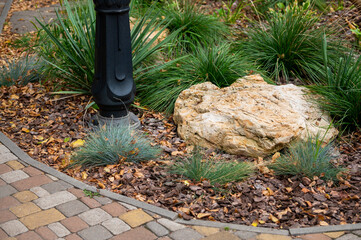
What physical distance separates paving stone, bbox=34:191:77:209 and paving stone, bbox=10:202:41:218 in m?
0.05

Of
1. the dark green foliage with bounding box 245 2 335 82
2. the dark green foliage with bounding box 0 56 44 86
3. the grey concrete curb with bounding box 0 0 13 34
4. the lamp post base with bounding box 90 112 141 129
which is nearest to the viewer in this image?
the lamp post base with bounding box 90 112 141 129

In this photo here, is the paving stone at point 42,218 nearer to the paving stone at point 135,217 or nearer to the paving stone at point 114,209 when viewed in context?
the paving stone at point 114,209

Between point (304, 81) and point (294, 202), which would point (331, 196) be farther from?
point (304, 81)

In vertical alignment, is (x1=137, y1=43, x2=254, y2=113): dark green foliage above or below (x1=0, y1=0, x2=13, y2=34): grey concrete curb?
below

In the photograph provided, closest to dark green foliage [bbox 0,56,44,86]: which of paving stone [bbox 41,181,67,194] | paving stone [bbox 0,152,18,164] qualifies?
paving stone [bbox 0,152,18,164]

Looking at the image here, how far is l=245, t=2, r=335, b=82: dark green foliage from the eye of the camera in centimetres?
561

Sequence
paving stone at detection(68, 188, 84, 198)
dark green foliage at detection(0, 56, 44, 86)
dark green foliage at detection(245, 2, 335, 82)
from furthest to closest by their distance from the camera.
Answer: dark green foliage at detection(0, 56, 44, 86) → dark green foliage at detection(245, 2, 335, 82) → paving stone at detection(68, 188, 84, 198)

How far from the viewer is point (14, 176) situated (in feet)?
13.2

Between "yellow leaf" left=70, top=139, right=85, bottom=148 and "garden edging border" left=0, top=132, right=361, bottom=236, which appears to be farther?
"yellow leaf" left=70, top=139, right=85, bottom=148

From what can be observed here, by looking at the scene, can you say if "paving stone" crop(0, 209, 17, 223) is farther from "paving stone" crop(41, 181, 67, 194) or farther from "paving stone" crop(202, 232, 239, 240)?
"paving stone" crop(202, 232, 239, 240)

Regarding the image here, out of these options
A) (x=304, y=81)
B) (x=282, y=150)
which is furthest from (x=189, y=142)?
(x=304, y=81)

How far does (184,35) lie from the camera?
6.21m

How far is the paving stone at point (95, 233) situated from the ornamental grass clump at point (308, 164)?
156 cm

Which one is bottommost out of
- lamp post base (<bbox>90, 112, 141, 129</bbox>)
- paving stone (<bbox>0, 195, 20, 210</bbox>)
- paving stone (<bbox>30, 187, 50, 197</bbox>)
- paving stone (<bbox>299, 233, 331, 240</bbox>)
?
paving stone (<bbox>299, 233, 331, 240</bbox>)
